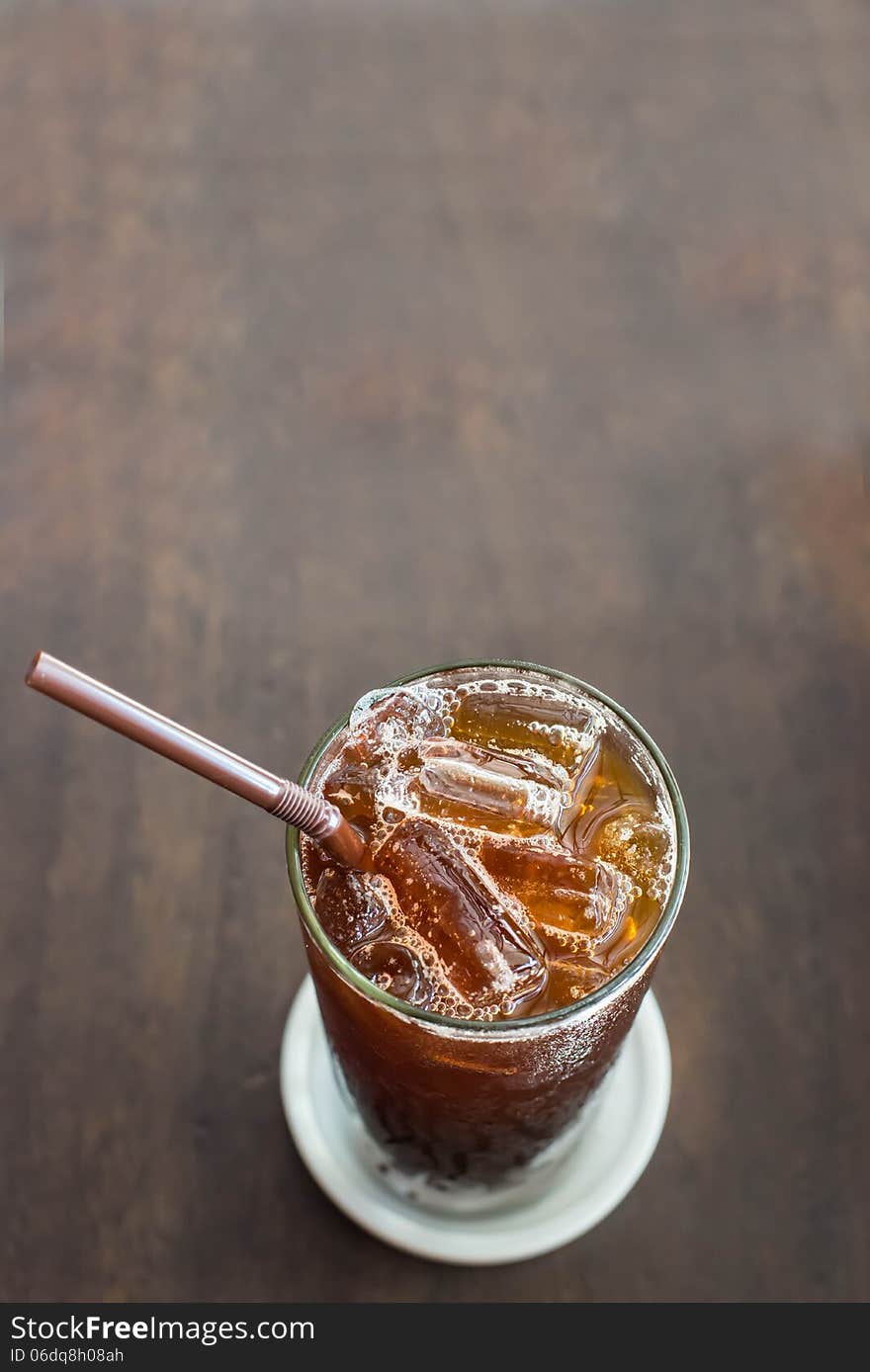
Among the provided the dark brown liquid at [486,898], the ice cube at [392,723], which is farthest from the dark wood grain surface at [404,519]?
the ice cube at [392,723]

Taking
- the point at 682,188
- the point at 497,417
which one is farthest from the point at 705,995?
the point at 682,188

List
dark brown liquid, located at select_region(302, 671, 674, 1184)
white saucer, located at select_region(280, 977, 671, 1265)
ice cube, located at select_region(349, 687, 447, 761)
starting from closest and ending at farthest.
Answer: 1. dark brown liquid, located at select_region(302, 671, 674, 1184)
2. ice cube, located at select_region(349, 687, 447, 761)
3. white saucer, located at select_region(280, 977, 671, 1265)

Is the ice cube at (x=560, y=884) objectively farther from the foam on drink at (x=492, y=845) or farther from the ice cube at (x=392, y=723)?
the ice cube at (x=392, y=723)

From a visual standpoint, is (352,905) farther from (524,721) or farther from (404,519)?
(404,519)

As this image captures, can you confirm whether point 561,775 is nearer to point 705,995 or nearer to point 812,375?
point 705,995

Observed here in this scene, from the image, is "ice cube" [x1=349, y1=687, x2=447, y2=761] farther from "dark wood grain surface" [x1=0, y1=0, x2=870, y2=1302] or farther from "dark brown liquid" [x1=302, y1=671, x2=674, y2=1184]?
"dark wood grain surface" [x1=0, y1=0, x2=870, y2=1302]

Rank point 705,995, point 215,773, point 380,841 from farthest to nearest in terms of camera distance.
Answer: point 705,995 → point 380,841 → point 215,773

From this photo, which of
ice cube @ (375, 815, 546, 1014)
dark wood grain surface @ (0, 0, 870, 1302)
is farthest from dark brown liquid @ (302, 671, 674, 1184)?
dark wood grain surface @ (0, 0, 870, 1302)
